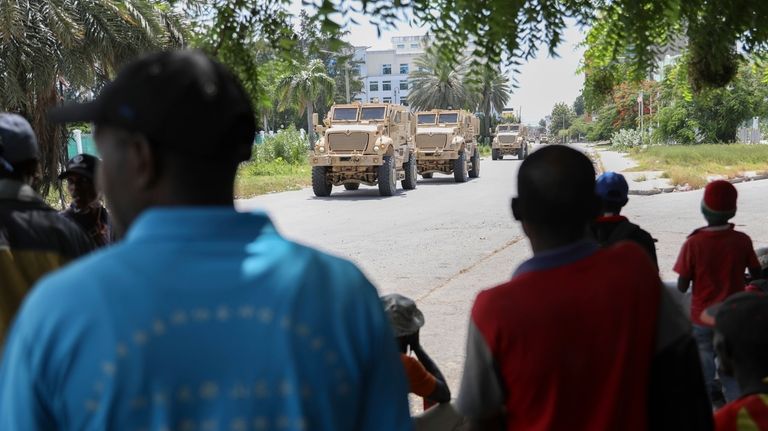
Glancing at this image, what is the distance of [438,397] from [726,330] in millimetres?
1169

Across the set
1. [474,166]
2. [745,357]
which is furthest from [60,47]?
[474,166]

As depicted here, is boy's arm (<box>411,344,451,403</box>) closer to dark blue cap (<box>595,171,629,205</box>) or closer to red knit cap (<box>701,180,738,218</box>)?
dark blue cap (<box>595,171,629,205</box>)

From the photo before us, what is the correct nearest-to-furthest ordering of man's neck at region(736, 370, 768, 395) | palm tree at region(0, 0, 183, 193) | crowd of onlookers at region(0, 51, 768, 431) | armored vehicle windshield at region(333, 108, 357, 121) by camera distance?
crowd of onlookers at region(0, 51, 768, 431), man's neck at region(736, 370, 768, 395), palm tree at region(0, 0, 183, 193), armored vehicle windshield at region(333, 108, 357, 121)

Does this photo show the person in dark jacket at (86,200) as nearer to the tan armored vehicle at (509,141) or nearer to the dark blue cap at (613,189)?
the dark blue cap at (613,189)

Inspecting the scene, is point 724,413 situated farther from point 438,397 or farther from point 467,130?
point 467,130

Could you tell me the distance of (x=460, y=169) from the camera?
83.0 ft

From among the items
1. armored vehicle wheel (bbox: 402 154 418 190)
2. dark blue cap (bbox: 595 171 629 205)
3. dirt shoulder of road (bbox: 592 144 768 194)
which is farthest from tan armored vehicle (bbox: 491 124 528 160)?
dark blue cap (bbox: 595 171 629 205)

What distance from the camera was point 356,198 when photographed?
19906 millimetres

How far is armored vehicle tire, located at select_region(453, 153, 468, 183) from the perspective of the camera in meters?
25.2

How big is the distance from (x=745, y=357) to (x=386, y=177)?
1802 cm

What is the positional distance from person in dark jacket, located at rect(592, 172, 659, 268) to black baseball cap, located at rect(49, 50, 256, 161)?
2760 millimetres

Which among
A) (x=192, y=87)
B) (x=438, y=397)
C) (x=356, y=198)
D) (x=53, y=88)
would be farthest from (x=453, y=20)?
(x=356, y=198)

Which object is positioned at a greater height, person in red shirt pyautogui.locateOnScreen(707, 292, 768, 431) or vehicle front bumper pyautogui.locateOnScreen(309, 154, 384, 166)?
person in red shirt pyautogui.locateOnScreen(707, 292, 768, 431)

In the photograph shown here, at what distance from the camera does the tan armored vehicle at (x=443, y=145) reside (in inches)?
997
